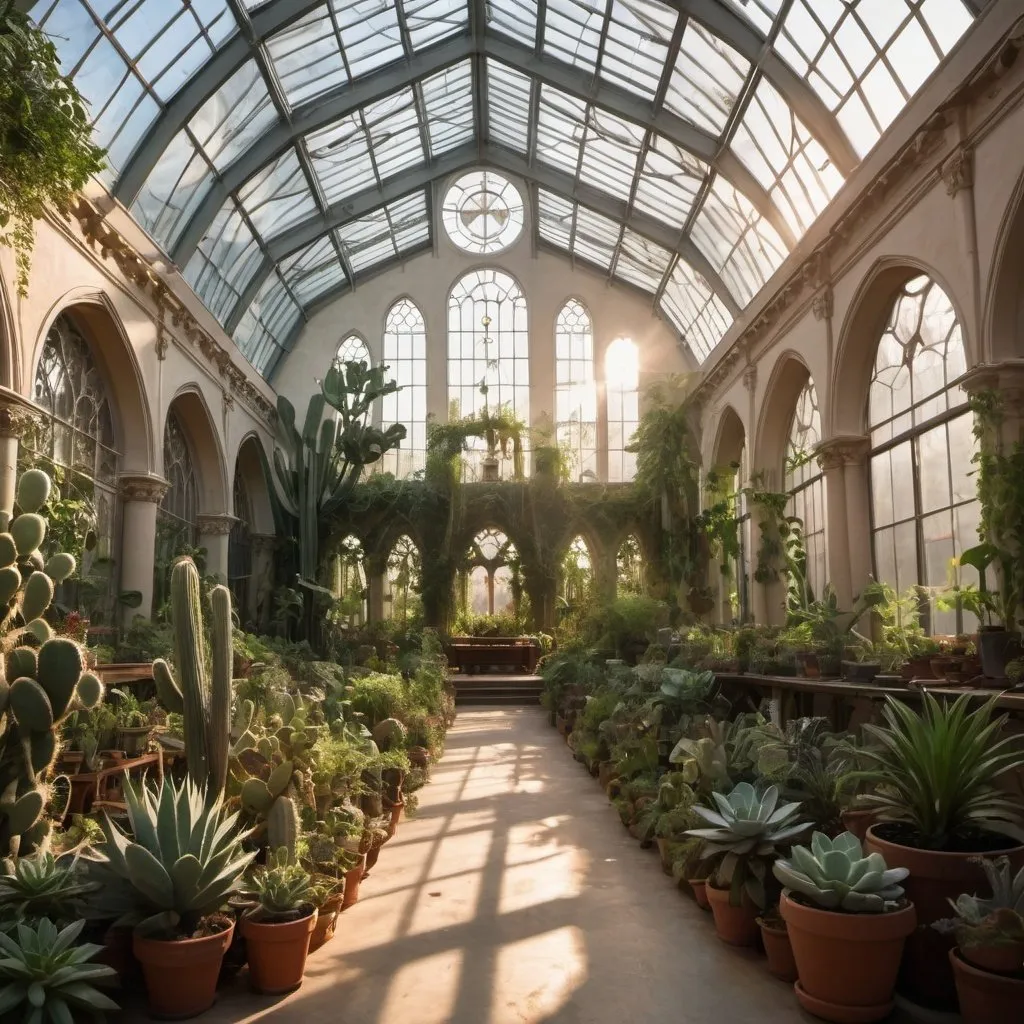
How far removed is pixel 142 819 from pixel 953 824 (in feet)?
10.4

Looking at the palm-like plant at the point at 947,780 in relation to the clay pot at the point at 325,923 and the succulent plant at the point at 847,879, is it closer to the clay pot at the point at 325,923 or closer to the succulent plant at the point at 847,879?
the succulent plant at the point at 847,879

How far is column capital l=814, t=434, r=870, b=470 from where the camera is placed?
11.4 metres

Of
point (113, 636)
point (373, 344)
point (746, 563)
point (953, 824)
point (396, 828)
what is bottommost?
point (396, 828)

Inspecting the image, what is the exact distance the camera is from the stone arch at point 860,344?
1049 cm

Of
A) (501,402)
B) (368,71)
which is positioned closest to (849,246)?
(368,71)

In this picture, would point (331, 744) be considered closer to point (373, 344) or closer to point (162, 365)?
point (162, 365)

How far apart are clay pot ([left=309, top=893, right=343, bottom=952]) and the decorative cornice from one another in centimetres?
813

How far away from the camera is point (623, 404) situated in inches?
847

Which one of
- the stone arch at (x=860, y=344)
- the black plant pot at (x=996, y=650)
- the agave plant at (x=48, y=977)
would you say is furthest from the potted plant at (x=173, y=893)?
the stone arch at (x=860, y=344)

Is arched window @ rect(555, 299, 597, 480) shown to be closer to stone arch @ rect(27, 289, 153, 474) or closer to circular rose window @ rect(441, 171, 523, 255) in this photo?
circular rose window @ rect(441, 171, 523, 255)

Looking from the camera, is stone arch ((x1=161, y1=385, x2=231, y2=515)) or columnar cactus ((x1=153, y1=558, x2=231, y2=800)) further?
stone arch ((x1=161, y1=385, x2=231, y2=515))

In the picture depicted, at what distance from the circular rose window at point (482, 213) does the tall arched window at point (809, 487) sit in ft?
32.3

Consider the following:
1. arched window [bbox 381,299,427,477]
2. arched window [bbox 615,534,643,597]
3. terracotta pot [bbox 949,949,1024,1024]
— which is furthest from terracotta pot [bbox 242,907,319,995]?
arched window [bbox 381,299,427,477]

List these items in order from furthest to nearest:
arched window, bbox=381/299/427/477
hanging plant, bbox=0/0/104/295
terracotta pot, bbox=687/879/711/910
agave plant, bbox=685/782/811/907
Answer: arched window, bbox=381/299/427/477, hanging plant, bbox=0/0/104/295, terracotta pot, bbox=687/879/711/910, agave plant, bbox=685/782/811/907
